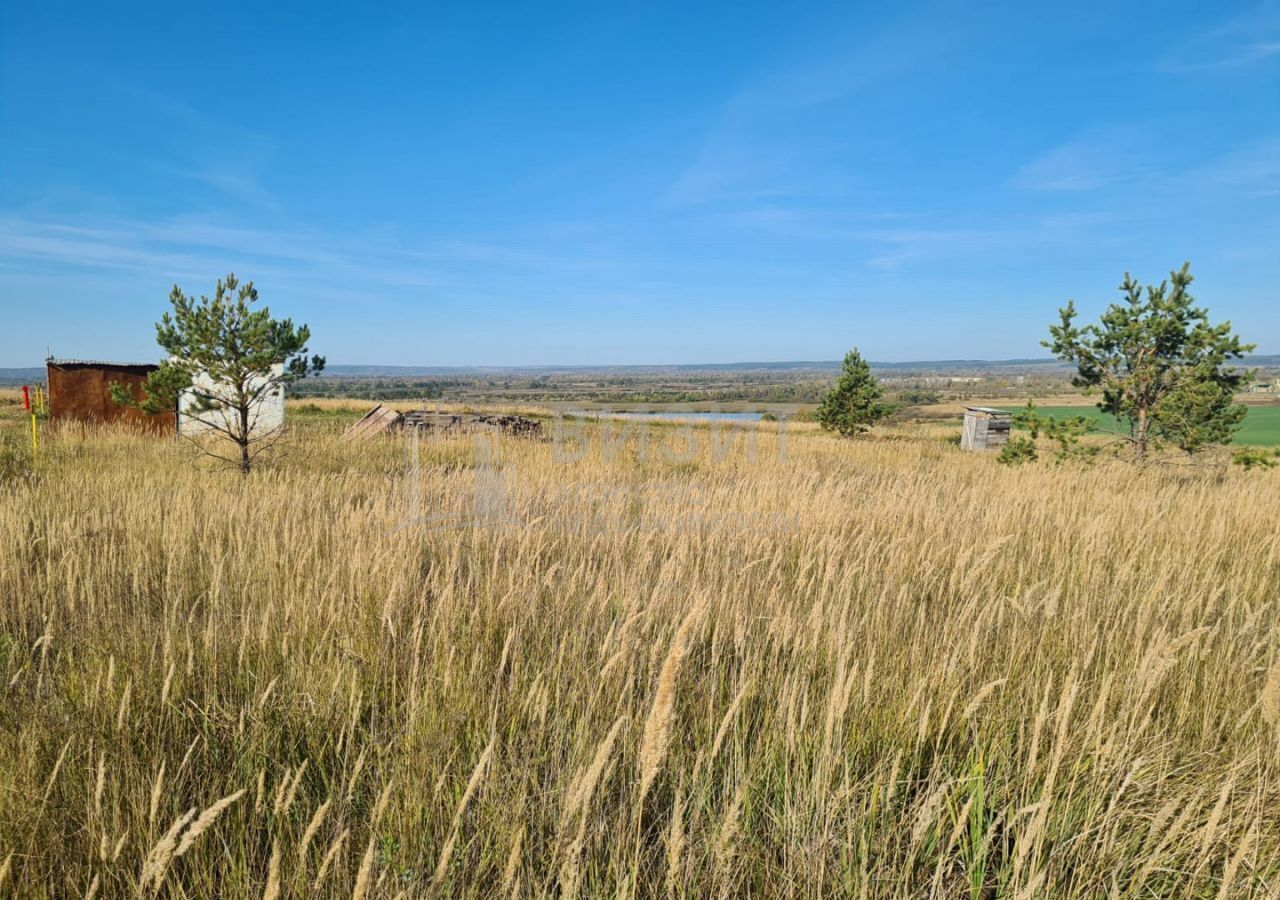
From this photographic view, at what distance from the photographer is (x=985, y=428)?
2350 centimetres

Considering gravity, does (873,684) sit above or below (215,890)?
above

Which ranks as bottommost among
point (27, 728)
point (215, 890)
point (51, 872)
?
point (215, 890)

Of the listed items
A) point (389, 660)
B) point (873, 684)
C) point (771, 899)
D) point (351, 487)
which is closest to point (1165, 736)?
point (873, 684)

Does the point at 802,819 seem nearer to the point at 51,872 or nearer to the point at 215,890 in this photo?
the point at 215,890

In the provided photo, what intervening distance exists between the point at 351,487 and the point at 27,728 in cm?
465

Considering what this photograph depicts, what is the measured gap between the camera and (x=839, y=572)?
3670 millimetres

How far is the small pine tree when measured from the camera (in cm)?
2358

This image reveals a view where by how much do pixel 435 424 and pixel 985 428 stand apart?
20.1 m

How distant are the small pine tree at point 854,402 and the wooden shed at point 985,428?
2988mm

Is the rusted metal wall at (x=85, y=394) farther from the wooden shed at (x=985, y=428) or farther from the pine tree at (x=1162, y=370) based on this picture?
the wooden shed at (x=985, y=428)

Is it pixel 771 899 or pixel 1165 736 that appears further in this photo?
pixel 1165 736

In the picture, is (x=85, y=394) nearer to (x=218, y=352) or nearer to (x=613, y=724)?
(x=218, y=352)

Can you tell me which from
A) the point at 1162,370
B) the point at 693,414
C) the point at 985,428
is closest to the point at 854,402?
the point at 985,428

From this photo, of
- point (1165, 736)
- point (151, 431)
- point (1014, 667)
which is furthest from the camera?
point (151, 431)
